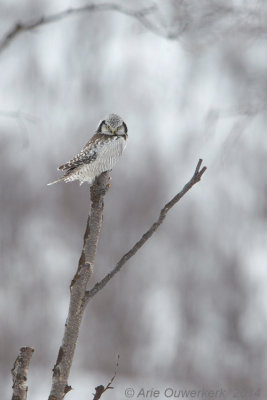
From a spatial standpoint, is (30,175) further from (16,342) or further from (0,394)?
(0,394)

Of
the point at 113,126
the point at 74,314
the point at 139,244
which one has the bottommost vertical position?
the point at 74,314

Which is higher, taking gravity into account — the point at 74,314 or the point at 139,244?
the point at 139,244

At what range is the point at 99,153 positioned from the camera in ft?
14.9

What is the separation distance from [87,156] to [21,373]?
115 inches

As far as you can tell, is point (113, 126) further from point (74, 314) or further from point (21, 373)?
point (21, 373)

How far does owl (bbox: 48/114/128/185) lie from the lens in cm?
441

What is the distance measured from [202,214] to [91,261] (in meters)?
15.9

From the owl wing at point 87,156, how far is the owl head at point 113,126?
67 mm

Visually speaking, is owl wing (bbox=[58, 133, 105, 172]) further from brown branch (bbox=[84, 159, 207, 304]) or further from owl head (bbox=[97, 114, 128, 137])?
brown branch (bbox=[84, 159, 207, 304])

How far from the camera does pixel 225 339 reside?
13.5 m

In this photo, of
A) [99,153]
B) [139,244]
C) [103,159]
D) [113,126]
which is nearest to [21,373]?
[139,244]

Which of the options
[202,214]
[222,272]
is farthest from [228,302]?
[202,214]

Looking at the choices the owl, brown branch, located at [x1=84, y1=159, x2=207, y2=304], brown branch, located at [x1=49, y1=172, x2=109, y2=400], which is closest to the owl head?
the owl

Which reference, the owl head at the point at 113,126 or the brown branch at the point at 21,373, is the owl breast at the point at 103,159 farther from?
the brown branch at the point at 21,373
